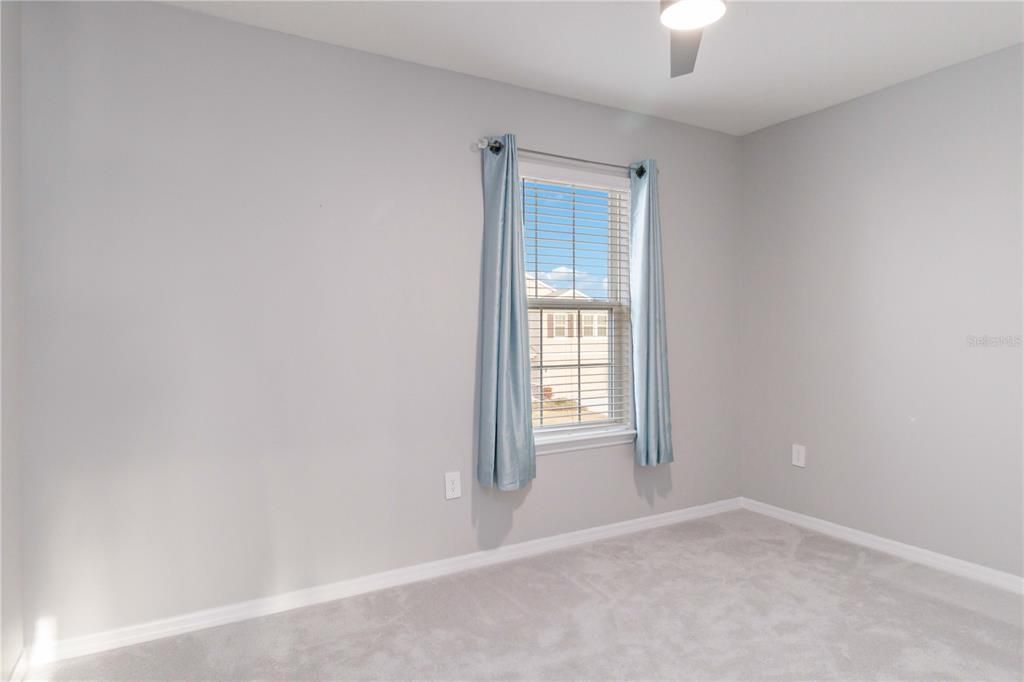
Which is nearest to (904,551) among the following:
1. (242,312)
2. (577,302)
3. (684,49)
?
(577,302)

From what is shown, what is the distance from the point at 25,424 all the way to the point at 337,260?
1.24 metres

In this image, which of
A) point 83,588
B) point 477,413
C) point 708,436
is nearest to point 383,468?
point 477,413

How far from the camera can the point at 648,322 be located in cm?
337

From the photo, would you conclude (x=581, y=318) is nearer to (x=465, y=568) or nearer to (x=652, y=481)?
(x=652, y=481)

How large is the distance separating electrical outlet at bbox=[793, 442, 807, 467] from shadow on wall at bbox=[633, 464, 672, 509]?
74cm

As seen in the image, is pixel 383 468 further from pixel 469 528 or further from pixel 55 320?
pixel 55 320

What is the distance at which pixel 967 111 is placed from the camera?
2.79 m

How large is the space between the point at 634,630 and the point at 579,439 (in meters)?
1.12

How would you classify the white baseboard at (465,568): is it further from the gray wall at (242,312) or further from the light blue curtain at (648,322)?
the light blue curtain at (648,322)

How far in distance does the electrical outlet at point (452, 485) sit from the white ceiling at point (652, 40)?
6.32 ft

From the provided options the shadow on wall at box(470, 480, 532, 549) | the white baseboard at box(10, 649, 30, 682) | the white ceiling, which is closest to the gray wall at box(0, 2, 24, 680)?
the white baseboard at box(10, 649, 30, 682)

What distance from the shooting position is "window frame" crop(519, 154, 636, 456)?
3.15 meters

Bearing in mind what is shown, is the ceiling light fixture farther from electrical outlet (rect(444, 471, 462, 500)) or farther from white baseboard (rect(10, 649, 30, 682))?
white baseboard (rect(10, 649, 30, 682))

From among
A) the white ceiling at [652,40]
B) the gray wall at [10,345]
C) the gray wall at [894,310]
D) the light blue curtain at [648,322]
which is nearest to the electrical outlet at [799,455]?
the gray wall at [894,310]
